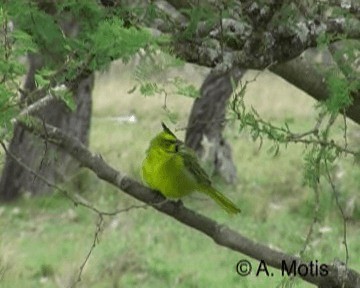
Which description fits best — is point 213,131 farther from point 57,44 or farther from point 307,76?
point 57,44

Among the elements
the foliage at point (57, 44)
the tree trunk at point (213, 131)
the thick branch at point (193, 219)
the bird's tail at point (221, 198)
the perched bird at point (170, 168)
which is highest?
the foliage at point (57, 44)

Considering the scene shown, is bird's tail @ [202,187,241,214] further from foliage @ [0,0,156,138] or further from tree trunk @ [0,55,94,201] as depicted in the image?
tree trunk @ [0,55,94,201]

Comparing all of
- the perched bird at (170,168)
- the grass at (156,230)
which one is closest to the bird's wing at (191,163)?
the perched bird at (170,168)

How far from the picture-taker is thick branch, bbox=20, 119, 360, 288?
422cm

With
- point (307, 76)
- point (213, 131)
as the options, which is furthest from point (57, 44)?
point (213, 131)

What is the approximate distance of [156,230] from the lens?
1108 cm

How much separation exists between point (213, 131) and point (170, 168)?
30.6 ft

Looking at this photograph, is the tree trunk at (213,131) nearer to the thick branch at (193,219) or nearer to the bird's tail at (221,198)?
the bird's tail at (221,198)

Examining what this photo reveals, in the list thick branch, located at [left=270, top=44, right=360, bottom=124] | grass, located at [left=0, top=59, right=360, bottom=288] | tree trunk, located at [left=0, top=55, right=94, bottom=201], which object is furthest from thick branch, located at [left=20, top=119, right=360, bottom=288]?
tree trunk, located at [left=0, top=55, right=94, bottom=201]

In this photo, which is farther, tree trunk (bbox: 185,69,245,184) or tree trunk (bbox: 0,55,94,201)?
tree trunk (bbox: 185,69,245,184)

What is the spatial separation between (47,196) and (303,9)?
9.36 metres

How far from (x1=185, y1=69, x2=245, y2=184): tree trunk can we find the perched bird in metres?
8.70

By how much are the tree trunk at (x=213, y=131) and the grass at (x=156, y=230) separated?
293mm

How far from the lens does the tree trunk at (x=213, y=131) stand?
13.8m
